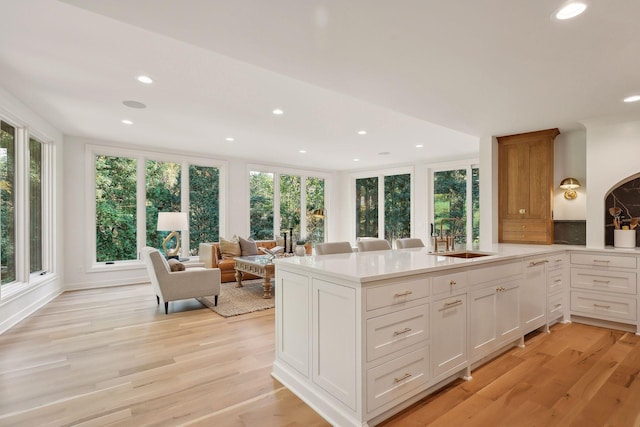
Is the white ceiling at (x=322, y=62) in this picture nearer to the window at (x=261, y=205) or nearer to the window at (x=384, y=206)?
the window at (x=261, y=205)

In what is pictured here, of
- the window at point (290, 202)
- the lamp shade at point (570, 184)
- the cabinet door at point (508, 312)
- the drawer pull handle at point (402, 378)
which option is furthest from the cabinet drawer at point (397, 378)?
the window at point (290, 202)

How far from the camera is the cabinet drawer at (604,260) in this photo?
3.48m

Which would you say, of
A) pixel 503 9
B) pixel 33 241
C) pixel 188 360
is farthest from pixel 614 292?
pixel 33 241

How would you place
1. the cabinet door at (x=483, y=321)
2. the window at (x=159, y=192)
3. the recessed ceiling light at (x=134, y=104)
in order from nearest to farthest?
the cabinet door at (x=483, y=321)
the recessed ceiling light at (x=134, y=104)
the window at (x=159, y=192)

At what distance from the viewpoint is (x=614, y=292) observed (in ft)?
11.7

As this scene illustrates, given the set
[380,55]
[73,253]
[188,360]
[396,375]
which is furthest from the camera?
[73,253]

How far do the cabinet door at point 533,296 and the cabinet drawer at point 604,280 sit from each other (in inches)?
27.8

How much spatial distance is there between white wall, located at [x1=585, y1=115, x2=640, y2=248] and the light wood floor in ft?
4.10

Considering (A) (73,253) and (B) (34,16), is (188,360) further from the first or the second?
(A) (73,253)

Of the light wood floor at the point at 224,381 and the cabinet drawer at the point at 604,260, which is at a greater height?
the cabinet drawer at the point at 604,260

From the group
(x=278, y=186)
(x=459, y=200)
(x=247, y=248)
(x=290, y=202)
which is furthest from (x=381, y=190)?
(x=247, y=248)

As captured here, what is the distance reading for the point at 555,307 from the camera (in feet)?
12.0

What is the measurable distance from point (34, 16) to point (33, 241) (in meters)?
3.57

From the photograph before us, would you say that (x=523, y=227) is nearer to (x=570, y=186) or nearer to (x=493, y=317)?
(x=570, y=186)
